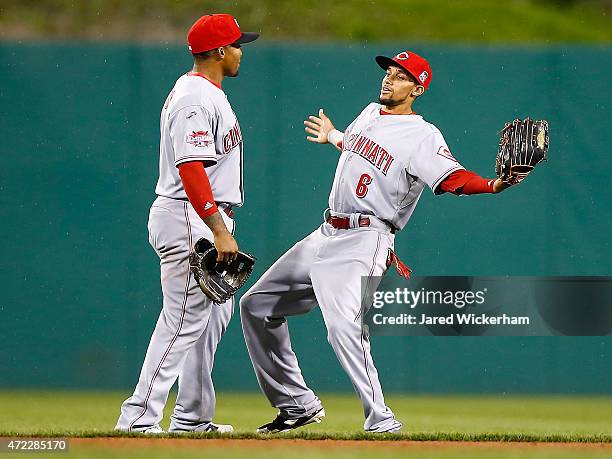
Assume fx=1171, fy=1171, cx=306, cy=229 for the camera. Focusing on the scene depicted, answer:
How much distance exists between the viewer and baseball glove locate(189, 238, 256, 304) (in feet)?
16.7

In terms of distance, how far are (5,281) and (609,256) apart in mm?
3899

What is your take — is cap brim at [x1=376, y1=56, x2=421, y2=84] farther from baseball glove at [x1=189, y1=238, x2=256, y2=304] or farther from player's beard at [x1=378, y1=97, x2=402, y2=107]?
baseball glove at [x1=189, y1=238, x2=256, y2=304]

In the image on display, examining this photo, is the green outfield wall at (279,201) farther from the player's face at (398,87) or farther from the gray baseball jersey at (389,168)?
the gray baseball jersey at (389,168)

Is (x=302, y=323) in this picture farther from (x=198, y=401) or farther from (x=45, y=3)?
(x=45, y=3)

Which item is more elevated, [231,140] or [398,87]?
[398,87]

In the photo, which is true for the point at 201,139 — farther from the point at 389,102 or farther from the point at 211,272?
the point at 389,102

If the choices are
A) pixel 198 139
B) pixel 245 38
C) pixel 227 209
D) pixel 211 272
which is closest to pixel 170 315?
pixel 211 272

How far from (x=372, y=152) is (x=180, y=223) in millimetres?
979

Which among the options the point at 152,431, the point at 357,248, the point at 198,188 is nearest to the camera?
the point at 198,188

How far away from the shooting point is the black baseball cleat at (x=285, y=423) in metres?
5.57

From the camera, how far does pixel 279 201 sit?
761cm

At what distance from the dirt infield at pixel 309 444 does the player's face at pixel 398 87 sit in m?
1.66

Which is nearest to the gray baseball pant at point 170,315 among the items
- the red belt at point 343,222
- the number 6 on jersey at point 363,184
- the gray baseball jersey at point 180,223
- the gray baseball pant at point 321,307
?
the gray baseball jersey at point 180,223

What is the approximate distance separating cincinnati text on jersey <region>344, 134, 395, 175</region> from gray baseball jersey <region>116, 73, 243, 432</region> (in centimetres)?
57
